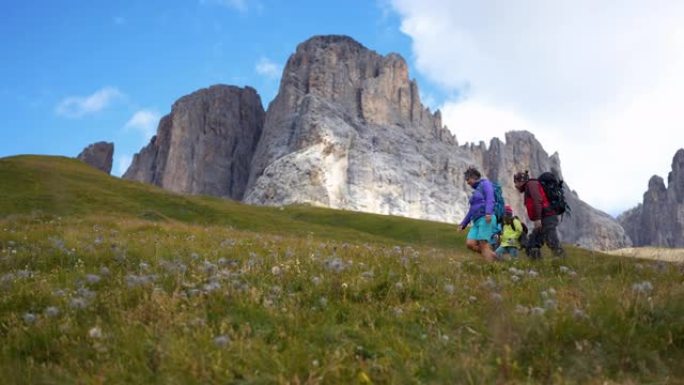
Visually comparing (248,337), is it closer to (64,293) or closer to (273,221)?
(64,293)

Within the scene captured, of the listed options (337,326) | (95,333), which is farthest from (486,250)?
(95,333)

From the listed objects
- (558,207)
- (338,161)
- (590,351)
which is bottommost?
(590,351)

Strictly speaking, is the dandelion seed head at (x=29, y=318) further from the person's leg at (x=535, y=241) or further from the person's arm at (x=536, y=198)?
the person's arm at (x=536, y=198)

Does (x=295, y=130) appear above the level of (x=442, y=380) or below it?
above

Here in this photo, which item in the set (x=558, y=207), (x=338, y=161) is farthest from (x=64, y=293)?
(x=338, y=161)

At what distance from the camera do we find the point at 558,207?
15.6 meters

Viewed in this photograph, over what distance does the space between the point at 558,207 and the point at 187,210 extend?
184 feet

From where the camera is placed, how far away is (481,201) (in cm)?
1559

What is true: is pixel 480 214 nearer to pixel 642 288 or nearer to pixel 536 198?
pixel 536 198

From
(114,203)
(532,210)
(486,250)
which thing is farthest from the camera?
(114,203)

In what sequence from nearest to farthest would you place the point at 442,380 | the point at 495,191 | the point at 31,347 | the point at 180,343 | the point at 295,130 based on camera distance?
the point at 442,380 < the point at 180,343 < the point at 31,347 < the point at 495,191 < the point at 295,130

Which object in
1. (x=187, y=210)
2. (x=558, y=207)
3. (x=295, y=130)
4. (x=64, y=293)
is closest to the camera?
(x=64, y=293)

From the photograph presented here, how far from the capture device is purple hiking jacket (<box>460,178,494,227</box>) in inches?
602

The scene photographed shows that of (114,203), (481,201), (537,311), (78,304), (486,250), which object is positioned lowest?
(78,304)
